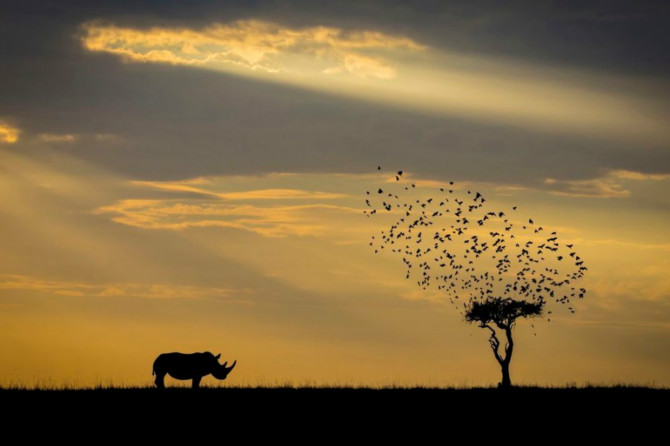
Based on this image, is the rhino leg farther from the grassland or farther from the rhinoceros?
the grassland

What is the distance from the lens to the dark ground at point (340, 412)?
30125 millimetres

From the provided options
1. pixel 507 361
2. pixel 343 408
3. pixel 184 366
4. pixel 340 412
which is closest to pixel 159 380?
pixel 184 366

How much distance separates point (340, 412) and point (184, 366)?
1229 centimetres

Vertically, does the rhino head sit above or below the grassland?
above

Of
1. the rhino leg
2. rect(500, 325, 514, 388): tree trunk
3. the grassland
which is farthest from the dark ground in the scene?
rect(500, 325, 514, 388): tree trunk

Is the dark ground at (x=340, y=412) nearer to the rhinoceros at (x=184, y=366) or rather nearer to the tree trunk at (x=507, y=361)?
the rhinoceros at (x=184, y=366)

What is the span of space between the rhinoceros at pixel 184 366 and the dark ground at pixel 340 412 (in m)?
2.24

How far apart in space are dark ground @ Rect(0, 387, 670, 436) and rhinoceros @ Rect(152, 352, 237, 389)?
7.35 ft

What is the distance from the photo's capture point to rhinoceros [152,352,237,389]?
141ft

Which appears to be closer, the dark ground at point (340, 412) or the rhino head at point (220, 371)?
the dark ground at point (340, 412)

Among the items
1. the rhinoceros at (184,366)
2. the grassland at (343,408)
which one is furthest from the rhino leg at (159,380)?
the grassland at (343,408)

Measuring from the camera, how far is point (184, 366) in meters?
43.5

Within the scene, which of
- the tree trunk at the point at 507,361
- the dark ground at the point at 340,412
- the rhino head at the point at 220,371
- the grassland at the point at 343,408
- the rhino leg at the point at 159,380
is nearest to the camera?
the dark ground at the point at 340,412

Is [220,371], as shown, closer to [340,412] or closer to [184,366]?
[184,366]
